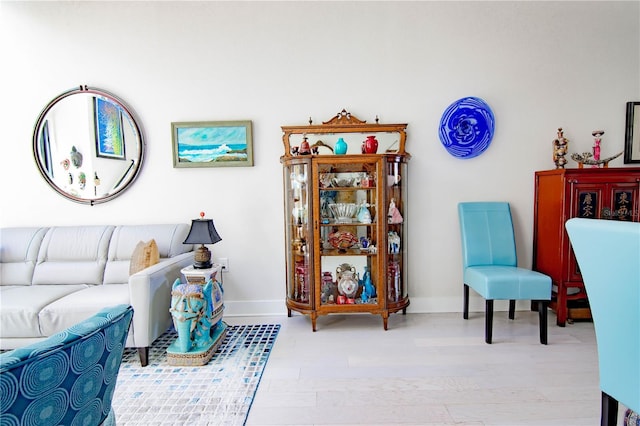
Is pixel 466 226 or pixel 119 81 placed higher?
pixel 119 81

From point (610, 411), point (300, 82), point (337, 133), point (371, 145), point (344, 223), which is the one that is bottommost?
point (610, 411)

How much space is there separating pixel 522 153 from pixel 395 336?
76.7 inches

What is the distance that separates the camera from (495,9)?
286cm

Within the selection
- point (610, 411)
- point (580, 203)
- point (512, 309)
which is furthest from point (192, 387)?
point (580, 203)

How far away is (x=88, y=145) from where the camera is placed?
292 cm

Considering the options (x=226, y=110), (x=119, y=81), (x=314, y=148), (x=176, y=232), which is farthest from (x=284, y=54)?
(x=176, y=232)

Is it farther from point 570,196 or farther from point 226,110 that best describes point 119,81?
point 570,196

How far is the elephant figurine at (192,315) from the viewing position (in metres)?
2.17

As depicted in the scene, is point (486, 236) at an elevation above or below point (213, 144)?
below

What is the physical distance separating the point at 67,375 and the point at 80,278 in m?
2.41

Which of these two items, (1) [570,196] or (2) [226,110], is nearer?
(1) [570,196]

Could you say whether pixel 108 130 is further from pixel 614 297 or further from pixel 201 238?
pixel 614 297

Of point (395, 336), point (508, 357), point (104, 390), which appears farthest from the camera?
point (395, 336)

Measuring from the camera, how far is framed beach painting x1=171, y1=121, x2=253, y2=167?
2889 mm
